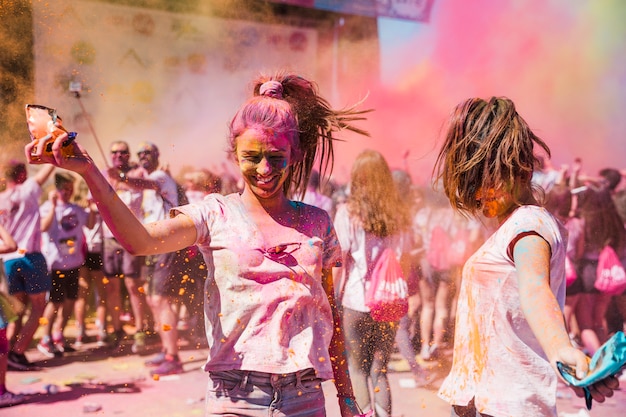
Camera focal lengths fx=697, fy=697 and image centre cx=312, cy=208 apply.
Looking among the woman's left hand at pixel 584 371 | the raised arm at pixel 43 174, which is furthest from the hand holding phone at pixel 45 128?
the raised arm at pixel 43 174

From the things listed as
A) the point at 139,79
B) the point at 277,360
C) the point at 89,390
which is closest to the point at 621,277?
the point at 89,390

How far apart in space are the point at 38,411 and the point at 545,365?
344cm

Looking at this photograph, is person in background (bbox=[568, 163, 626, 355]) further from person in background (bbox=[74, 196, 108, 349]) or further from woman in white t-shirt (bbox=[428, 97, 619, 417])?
woman in white t-shirt (bbox=[428, 97, 619, 417])

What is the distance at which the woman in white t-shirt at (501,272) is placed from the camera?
178cm

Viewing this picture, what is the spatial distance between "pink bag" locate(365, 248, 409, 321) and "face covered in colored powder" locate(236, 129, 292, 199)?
2.08 metres

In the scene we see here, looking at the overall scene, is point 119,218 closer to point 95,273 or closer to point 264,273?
point 264,273

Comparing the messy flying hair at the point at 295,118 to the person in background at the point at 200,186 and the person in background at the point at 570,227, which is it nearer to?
the person in background at the point at 200,186

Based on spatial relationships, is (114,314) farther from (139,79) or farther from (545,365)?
(545,365)

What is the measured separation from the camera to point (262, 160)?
2.05 meters

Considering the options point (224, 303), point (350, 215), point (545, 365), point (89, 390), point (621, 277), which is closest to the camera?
point (545, 365)

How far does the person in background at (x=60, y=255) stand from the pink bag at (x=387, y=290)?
2.90m

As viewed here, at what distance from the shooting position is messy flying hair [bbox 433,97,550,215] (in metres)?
1.91

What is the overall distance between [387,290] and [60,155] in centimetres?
277

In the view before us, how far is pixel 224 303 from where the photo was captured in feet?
6.41
